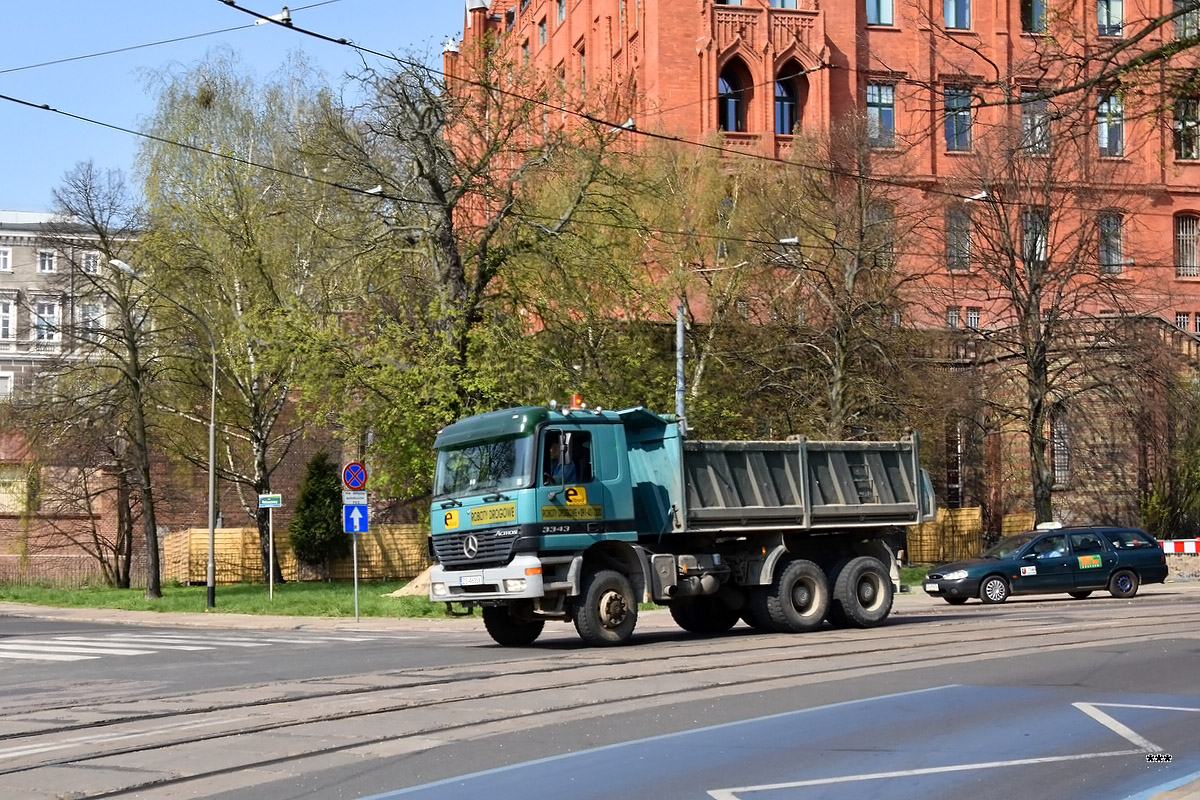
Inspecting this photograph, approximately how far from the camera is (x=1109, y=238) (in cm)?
4100

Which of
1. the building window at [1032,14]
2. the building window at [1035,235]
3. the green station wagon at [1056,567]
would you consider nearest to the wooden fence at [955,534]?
the building window at [1035,235]

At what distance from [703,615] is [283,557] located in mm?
29054

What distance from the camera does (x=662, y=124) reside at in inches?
1788

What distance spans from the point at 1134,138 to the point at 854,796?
6.86 meters

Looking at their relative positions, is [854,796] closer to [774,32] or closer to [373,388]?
[373,388]

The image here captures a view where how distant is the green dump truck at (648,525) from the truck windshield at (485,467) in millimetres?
21

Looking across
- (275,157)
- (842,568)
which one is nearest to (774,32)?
(275,157)

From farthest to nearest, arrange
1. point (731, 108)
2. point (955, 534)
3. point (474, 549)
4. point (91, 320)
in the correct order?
point (731, 108)
point (955, 534)
point (91, 320)
point (474, 549)

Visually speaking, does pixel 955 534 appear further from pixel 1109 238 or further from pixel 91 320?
pixel 91 320

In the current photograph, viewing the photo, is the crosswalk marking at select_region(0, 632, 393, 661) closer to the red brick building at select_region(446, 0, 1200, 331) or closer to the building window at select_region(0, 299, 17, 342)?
the red brick building at select_region(446, 0, 1200, 331)

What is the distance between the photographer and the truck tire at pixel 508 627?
64.6 feet

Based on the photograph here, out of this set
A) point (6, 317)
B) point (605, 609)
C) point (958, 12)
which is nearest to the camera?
point (605, 609)

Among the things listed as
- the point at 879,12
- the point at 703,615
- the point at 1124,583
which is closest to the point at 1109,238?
the point at 1124,583

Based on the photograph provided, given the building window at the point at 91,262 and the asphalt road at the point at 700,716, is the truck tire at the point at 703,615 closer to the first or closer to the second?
the asphalt road at the point at 700,716
